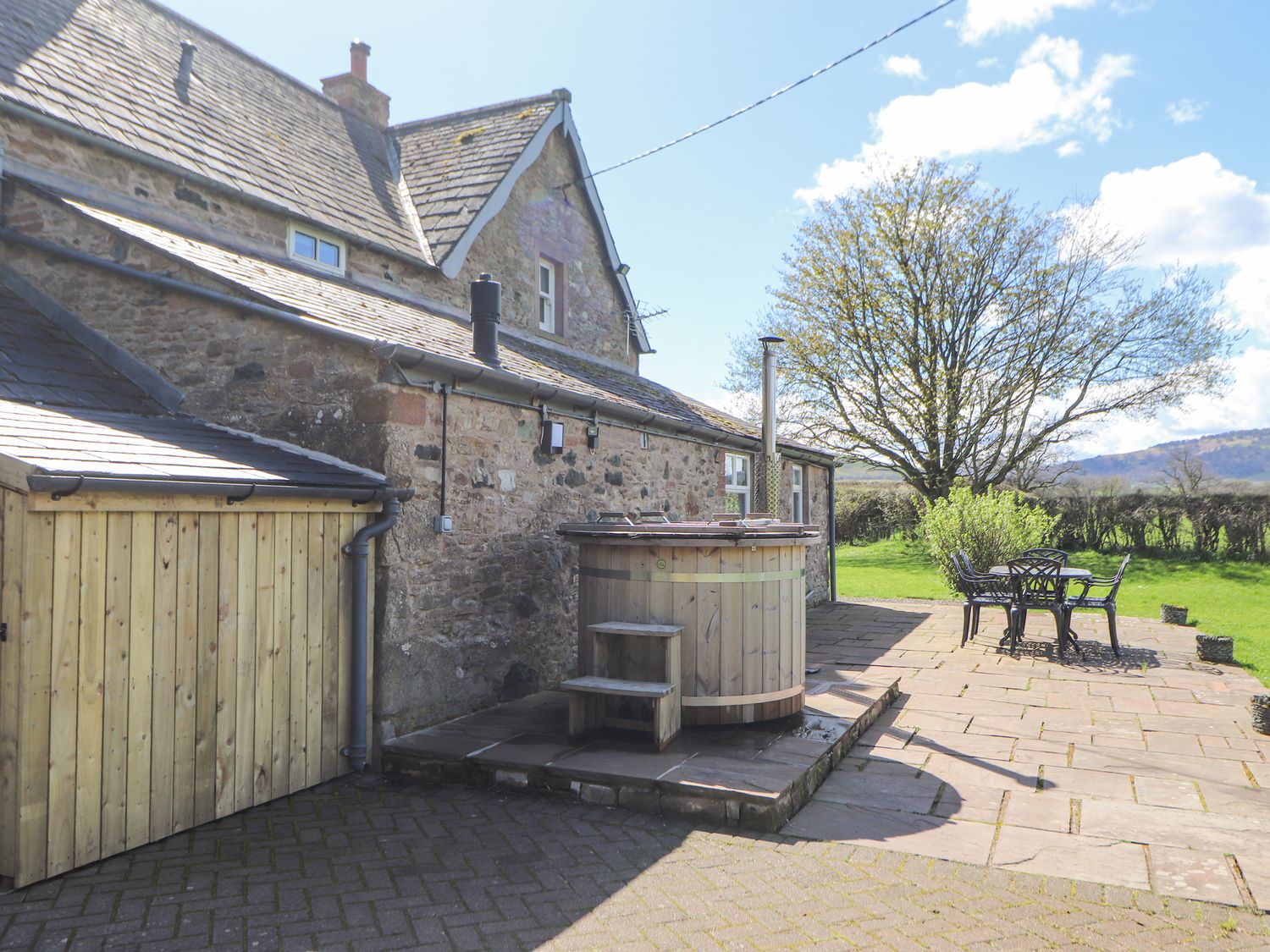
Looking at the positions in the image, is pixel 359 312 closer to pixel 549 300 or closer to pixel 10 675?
pixel 10 675

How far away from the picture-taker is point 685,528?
5617 mm

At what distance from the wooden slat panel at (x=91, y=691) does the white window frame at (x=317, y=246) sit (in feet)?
19.9

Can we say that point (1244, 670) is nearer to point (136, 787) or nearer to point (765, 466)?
point (765, 466)

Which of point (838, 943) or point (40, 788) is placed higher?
point (40, 788)

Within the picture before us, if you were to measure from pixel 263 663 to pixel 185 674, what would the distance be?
1.57 ft

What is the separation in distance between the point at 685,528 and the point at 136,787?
3393mm

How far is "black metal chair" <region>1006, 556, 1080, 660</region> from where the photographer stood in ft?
28.8

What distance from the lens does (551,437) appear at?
7074mm

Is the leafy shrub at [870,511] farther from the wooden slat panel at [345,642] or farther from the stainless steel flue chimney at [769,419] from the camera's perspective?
the wooden slat panel at [345,642]

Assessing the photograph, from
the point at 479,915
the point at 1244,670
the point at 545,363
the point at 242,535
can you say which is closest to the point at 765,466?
the point at 545,363

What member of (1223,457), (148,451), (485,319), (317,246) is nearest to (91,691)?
(148,451)

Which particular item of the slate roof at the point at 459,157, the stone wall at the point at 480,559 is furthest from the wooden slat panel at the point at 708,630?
the slate roof at the point at 459,157

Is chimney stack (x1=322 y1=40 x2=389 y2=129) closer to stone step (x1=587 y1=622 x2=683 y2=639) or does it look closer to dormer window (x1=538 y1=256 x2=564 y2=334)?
dormer window (x1=538 y1=256 x2=564 y2=334)

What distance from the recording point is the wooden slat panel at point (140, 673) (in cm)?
402
